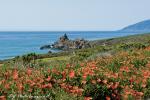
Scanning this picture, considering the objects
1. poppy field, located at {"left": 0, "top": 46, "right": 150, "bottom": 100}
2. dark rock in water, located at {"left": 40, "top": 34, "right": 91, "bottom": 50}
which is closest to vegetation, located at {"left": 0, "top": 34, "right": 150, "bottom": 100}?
poppy field, located at {"left": 0, "top": 46, "right": 150, "bottom": 100}

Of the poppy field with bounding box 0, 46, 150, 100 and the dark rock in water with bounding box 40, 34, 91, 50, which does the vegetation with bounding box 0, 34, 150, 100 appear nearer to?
the poppy field with bounding box 0, 46, 150, 100

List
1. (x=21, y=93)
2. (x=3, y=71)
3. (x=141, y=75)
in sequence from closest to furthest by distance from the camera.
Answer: (x=21, y=93) → (x=3, y=71) → (x=141, y=75)

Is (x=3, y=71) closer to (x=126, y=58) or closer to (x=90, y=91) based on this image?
(x=90, y=91)

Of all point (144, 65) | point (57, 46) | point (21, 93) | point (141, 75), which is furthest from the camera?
point (57, 46)

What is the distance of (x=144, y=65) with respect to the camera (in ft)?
54.1

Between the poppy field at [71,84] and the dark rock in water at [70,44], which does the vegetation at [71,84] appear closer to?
the poppy field at [71,84]

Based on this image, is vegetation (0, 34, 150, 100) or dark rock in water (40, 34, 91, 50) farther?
dark rock in water (40, 34, 91, 50)

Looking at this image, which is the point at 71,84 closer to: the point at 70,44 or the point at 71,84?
the point at 71,84

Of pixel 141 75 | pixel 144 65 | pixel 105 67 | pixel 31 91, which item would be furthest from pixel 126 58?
pixel 31 91

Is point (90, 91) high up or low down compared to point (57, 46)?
up

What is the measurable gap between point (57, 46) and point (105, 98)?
147m

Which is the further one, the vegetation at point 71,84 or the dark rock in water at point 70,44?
the dark rock in water at point 70,44

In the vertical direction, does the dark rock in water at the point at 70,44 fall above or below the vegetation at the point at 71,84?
below

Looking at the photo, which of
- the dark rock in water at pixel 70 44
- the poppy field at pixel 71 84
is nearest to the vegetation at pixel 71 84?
the poppy field at pixel 71 84
